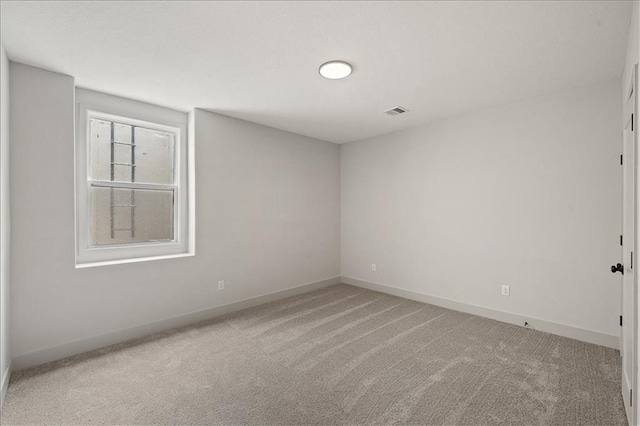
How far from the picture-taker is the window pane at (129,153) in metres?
3.17

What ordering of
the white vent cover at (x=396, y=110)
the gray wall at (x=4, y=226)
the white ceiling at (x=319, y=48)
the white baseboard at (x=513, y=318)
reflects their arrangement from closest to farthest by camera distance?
the white ceiling at (x=319, y=48), the gray wall at (x=4, y=226), the white baseboard at (x=513, y=318), the white vent cover at (x=396, y=110)

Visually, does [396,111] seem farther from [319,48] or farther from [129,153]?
[129,153]

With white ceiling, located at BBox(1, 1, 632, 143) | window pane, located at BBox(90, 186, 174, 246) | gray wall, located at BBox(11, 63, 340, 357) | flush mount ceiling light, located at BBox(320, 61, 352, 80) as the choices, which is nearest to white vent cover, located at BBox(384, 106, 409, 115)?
white ceiling, located at BBox(1, 1, 632, 143)

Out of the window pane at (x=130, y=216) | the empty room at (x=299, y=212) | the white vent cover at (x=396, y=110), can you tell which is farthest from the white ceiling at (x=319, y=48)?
the window pane at (x=130, y=216)

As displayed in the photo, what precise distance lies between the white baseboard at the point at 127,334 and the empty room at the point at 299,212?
0.02 meters

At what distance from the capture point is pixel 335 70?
8.54 ft

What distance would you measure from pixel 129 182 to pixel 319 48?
8.30 feet

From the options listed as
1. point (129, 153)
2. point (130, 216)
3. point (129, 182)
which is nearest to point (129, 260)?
point (130, 216)

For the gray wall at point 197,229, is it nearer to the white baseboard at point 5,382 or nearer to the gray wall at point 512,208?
→ the white baseboard at point 5,382

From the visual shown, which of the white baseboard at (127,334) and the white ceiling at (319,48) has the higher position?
the white ceiling at (319,48)

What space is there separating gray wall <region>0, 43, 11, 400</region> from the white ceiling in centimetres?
32

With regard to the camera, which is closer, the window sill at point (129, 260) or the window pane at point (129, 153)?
the window sill at point (129, 260)

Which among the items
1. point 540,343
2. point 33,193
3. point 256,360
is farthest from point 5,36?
point 540,343

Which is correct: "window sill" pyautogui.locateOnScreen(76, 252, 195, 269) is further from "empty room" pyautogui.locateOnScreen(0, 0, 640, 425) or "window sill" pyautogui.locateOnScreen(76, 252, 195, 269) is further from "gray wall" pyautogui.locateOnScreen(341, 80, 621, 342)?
"gray wall" pyautogui.locateOnScreen(341, 80, 621, 342)
